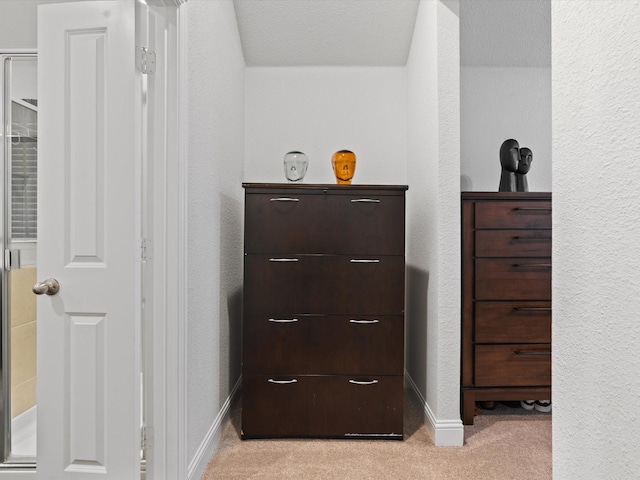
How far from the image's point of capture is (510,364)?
96.3 inches

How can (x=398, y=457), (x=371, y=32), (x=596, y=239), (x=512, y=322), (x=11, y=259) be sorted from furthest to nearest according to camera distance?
1. (x=371, y=32)
2. (x=512, y=322)
3. (x=398, y=457)
4. (x=11, y=259)
5. (x=596, y=239)

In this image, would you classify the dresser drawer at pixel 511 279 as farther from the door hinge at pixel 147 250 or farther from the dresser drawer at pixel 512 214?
the door hinge at pixel 147 250

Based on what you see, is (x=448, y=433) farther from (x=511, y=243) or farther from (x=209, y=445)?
(x=209, y=445)

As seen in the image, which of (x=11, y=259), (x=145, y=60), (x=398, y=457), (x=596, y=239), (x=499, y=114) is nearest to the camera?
(x=596, y=239)

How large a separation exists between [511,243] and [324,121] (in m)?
1.49

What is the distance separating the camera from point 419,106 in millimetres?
2697

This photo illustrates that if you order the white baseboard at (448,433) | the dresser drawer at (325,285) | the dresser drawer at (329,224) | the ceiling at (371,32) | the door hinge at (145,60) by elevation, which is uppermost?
the ceiling at (371,32)

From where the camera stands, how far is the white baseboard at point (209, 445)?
6.08 feet

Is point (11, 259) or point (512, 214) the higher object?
point (512, 214)

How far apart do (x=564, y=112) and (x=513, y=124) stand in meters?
2.27

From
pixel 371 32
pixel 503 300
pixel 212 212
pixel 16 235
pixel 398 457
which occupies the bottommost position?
pixel 398 457

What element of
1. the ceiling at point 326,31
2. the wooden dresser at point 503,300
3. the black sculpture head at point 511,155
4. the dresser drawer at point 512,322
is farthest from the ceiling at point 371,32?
the dresser drawer at point 512,322

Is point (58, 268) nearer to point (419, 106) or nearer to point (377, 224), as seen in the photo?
point (377, 224)

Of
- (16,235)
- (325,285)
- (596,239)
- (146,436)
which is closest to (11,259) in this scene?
(16,235)
